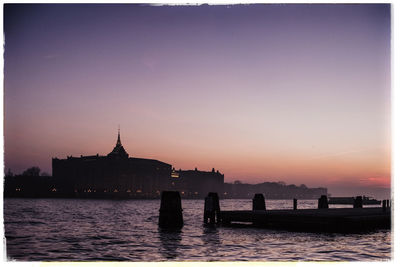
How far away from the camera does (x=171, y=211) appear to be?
27766 millimetres

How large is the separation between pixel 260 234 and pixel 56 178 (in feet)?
577

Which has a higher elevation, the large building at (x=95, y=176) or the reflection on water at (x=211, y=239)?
the large building at (x=95, y=176)

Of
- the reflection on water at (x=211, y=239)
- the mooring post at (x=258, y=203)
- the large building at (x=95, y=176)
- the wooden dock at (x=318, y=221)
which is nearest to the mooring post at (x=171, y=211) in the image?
the reflection on water at (x=211, y=239)

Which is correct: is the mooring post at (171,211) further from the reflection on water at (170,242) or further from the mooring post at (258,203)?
the mooring post at (258,203)

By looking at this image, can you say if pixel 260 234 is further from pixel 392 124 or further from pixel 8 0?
pixel 8 0

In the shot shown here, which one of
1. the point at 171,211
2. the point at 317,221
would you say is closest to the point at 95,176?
the point at 171,211

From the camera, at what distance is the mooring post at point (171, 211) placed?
27625 mm

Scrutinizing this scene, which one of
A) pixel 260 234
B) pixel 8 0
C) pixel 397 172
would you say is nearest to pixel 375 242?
pixel 260 234

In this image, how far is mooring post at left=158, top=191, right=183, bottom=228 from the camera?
27.6 m

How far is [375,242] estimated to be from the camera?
71.1 ft

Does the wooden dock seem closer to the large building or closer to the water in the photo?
the water

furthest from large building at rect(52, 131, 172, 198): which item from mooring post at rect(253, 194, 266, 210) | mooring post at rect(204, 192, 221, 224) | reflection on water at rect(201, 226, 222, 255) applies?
reflection on water at rect(201, 226, 222, 255)
